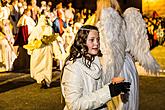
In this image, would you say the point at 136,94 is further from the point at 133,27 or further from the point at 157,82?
the point at 157,82

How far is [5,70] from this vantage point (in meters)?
15.7

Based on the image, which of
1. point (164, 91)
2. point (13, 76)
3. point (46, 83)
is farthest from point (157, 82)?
point (13, 76)

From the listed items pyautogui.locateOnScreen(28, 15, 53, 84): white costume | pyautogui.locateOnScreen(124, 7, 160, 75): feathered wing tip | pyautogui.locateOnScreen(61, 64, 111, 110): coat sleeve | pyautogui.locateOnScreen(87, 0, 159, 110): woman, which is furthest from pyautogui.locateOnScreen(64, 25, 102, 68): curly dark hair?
pyautogui.locateOnScreen(28, 15, 53, 84): white costume

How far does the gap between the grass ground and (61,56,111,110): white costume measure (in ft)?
17.6

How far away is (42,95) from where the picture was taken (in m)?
10.4

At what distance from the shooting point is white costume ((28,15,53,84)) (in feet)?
37.8

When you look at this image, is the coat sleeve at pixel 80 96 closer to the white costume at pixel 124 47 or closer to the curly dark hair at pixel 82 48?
the curly dark hair at pixel 82 48

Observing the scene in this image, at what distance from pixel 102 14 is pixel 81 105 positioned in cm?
204

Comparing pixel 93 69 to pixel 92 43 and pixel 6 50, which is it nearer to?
pixel 92 43

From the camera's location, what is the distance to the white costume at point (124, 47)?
5.14 meters

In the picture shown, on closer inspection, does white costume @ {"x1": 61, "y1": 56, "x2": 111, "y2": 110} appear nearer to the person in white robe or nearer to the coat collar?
the coat collar

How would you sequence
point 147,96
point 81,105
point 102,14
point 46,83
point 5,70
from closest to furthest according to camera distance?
point 81,105, point 102,14, point 147,96, point 46,83, point 5,70

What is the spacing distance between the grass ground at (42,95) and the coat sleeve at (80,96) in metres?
5.42

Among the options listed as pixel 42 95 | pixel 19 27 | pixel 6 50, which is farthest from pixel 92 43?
pixel 19 27
